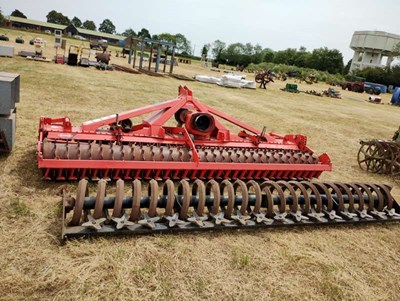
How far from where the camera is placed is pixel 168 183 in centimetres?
364

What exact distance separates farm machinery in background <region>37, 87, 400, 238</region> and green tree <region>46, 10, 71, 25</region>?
439 feet

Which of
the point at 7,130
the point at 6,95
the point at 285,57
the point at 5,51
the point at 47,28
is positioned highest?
the point at 285,57

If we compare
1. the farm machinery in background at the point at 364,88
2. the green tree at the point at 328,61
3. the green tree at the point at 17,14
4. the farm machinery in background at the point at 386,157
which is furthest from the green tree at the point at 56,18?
the farm machinery in background at the point at 386,157

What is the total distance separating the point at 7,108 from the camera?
4.49 m

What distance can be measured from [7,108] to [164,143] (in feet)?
7.04

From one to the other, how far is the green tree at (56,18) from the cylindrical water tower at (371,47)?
9762 cm

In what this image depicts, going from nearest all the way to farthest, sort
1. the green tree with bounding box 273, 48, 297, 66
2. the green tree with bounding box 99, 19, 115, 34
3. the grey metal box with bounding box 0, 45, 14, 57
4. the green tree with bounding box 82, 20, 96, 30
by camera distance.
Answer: the grey metal box with bounding box 0, 45, 14, 57
the green tree with bounding box 273, 48, 297, 66
the green tree with bounding box 82, 20, 96, 30
the green tree with bounding box 99, 19, 115, 34

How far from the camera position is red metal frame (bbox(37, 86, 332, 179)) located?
438 cm

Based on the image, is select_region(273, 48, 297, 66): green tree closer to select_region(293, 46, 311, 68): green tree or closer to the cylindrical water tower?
select_region(293, 46, 311, 68): green tree

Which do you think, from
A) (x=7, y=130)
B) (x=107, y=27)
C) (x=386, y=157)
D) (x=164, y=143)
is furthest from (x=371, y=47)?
(x=107, y=27)

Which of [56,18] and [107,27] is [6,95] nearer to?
[56,18]

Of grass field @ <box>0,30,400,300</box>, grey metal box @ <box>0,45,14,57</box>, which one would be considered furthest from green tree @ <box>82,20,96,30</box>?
grass field @ <box>0,30,400,300</box>

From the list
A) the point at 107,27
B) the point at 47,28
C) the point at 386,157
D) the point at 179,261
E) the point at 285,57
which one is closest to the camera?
the point at 179,261

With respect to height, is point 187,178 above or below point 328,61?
below
